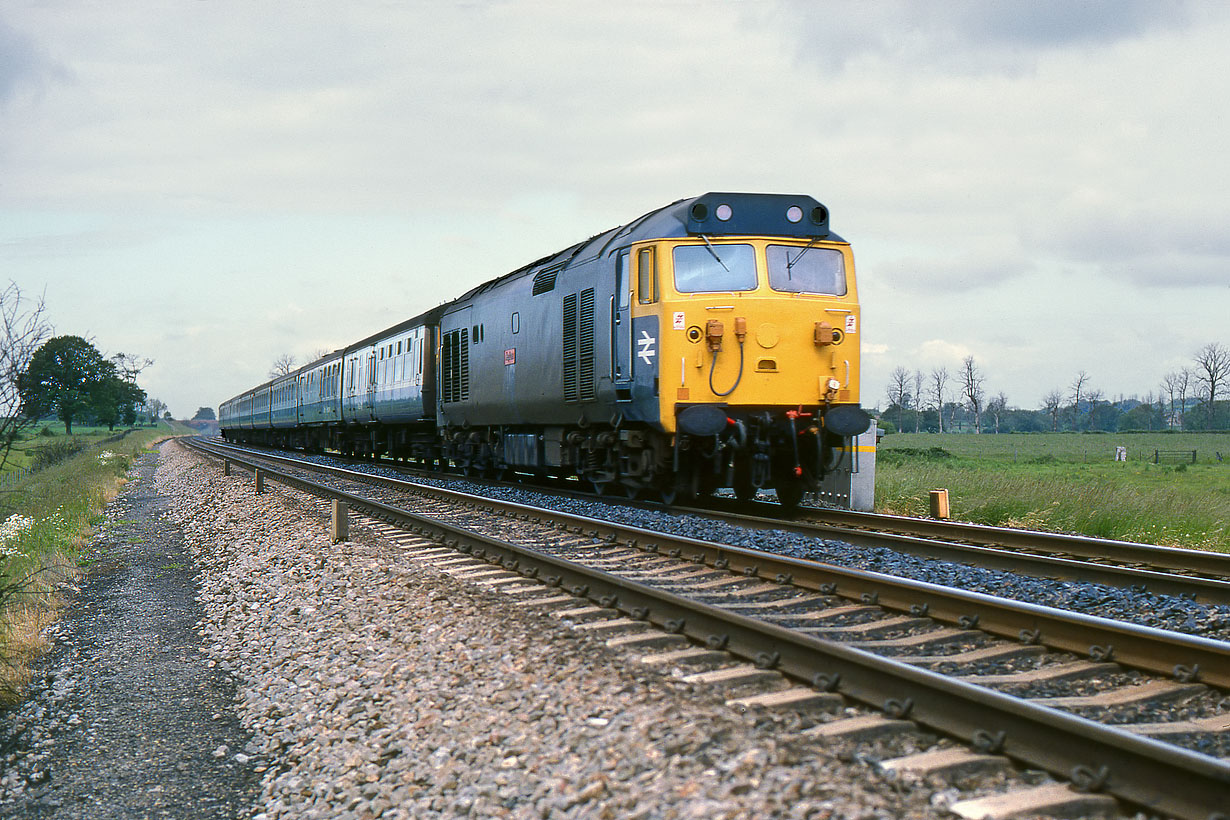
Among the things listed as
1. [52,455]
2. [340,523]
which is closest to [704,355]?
[340,523]

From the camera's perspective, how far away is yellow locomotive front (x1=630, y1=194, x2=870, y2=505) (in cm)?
992

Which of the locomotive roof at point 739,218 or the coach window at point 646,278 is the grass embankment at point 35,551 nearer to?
the coach window at point 646,278

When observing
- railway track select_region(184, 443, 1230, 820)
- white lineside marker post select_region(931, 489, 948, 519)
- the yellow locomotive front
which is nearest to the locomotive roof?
the yellow locomotive front

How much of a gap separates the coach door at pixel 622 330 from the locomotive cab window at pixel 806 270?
1576mm

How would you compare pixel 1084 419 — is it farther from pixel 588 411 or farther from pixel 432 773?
pixel 432 773

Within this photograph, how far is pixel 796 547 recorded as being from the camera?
27.1 feet

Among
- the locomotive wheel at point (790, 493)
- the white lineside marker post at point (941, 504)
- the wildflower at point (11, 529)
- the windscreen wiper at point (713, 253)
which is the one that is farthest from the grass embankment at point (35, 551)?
the white lineside marker post at point (941, 504)

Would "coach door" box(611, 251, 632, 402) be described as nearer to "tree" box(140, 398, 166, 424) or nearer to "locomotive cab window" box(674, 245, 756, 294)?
"locomotive cab window" box(674, 245, 756, 294)

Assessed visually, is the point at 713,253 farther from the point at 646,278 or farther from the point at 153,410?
the point at 153,410

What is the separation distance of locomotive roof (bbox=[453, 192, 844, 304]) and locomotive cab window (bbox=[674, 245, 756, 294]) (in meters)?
0.18

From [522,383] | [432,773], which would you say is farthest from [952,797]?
[522,383]

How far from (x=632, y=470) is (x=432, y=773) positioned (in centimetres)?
737

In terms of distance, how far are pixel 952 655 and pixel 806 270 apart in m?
6.27

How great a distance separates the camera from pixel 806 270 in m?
10.4
